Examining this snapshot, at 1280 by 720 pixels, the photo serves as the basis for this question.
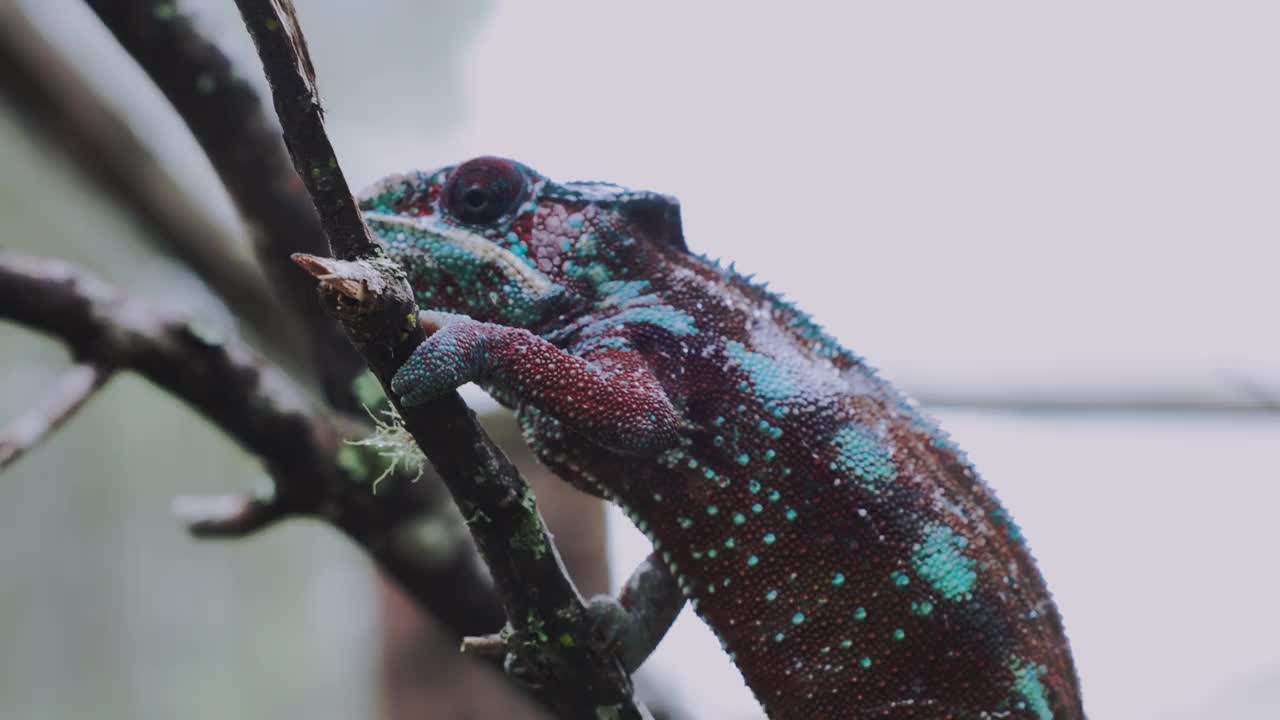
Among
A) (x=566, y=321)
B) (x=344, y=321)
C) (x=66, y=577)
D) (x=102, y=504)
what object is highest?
(x=566, y=321)

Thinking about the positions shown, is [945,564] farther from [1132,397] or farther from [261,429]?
[1132,397]

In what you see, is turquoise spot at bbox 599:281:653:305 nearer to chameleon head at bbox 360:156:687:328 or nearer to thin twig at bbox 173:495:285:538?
chameleon head at bbox 360:156:687:328

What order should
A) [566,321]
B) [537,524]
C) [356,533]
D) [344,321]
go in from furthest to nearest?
1. [356,533]
2. [566,321]
3. [537,524]
4. [344,321]

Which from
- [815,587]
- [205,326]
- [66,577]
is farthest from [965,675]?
[66,577]

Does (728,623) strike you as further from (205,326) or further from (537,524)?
(205,326)

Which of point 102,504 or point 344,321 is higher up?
point 344,321

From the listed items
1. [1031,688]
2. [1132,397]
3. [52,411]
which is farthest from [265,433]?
[1132,397]

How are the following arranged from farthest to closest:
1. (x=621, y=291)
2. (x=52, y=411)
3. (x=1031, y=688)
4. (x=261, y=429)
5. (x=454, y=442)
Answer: (x=261, y=429) < (x=52, y=411) < (x=621, y=291) < (x=1031, y=688) < (x=454, y=442)
